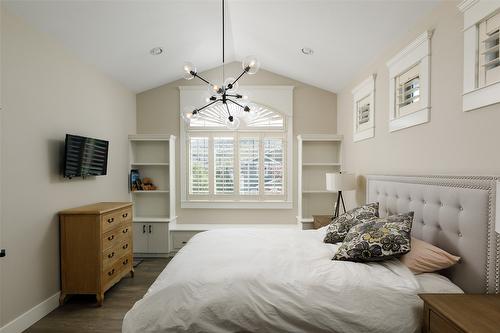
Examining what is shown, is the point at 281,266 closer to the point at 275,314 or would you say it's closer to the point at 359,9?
the point at 275,314

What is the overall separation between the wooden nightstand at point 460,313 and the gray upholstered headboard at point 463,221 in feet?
0.69

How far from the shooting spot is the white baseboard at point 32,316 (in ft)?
7.65

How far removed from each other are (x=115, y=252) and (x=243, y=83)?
11.0ft

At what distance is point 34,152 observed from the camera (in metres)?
2.59

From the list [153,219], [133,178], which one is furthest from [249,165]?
[133,178]

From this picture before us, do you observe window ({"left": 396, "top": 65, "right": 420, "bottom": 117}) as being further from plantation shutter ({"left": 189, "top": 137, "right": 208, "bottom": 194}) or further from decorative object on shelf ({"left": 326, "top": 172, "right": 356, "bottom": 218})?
plantation shutter ({"left": 189, "top": 137, "right": 208, "bottom": 194})

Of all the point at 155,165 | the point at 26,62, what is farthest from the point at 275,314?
the point at 155,165

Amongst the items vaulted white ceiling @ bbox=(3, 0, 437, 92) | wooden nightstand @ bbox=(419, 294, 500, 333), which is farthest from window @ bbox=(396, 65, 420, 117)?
wooden nightstand @ bbox=(419, 294, 500, 333)

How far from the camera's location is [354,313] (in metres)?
1.61

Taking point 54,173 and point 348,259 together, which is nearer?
point 348,259

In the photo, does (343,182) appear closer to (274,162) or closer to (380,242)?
(274,162)

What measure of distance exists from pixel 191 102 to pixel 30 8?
264 cm

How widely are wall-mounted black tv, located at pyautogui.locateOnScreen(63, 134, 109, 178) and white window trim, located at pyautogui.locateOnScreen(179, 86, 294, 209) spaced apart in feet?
4.68

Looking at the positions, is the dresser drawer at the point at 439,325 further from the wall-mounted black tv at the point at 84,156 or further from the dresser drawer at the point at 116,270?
the wall-mounted black tv at the point at 84,156
